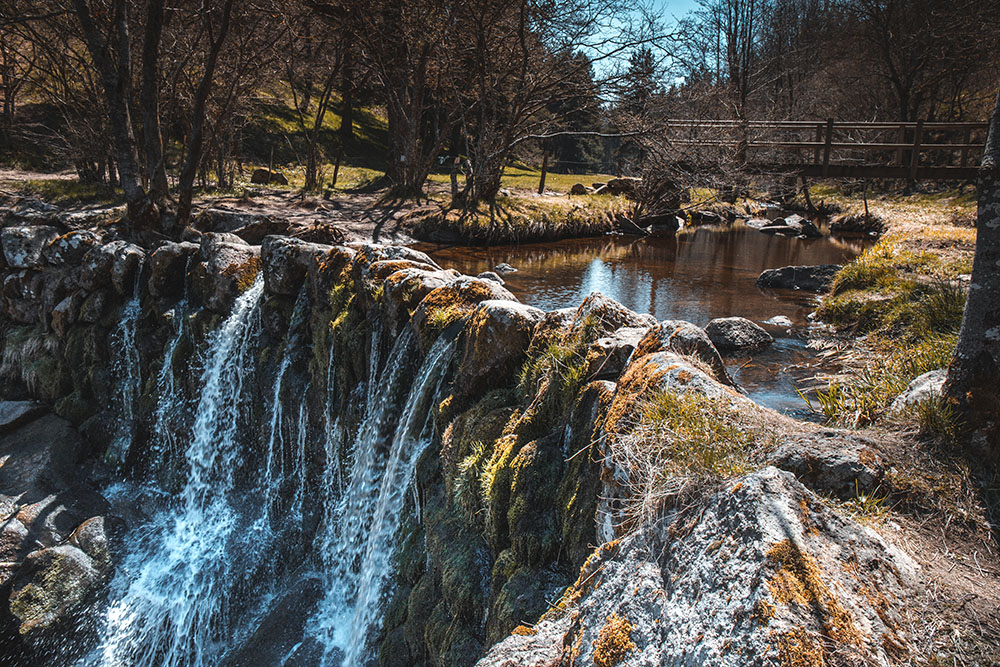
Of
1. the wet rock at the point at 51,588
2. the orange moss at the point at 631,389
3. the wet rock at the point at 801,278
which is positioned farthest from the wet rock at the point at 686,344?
the wet rock at the point at 801,278

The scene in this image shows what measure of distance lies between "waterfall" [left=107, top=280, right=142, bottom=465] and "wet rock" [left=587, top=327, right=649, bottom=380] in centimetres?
858

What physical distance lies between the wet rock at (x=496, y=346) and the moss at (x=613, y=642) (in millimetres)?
2756

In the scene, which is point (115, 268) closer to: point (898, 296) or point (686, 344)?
point (686, 344)

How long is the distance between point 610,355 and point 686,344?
518mm

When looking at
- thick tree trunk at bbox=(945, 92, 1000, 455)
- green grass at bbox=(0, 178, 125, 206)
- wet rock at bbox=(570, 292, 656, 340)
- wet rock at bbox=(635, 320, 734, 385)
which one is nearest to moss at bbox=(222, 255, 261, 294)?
wet rock at bbox=(570, 292, 656, 340)

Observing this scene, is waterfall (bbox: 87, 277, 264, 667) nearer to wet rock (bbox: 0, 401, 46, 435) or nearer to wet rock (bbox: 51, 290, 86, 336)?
wet rock (bbox: 51, 290, 86, 336)

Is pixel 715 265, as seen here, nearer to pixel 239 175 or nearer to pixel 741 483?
pixel 741 483

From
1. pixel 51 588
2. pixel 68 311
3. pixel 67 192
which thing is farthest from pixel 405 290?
pixel 67 192

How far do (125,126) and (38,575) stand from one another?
26.5 feet

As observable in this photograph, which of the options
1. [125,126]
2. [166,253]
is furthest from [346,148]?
[166,253]

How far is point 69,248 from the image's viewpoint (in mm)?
10727

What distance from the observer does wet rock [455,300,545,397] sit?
15.8ft

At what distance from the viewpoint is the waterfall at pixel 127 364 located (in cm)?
969

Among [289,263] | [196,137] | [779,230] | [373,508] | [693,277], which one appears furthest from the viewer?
[779,230]
